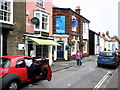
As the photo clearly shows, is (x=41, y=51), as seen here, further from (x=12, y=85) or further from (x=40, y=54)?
(x=12, y=85)

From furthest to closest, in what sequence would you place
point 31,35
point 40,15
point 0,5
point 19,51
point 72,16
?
point 72,16 → point 40,15 → point 31,35 → point 19,51 → point 0,5

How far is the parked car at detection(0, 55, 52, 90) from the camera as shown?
5.47 m

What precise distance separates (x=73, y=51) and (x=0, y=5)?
45.8 feet

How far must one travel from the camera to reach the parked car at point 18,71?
5473 mm

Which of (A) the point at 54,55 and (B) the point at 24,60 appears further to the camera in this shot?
(A) the point at 54,55

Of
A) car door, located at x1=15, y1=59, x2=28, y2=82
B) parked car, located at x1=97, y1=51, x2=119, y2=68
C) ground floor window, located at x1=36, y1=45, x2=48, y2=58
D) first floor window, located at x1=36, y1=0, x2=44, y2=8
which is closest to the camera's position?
car door, located at x1=15, y1=59, x2=28, y2=82

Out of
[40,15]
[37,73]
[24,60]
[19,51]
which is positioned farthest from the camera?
[40,15]

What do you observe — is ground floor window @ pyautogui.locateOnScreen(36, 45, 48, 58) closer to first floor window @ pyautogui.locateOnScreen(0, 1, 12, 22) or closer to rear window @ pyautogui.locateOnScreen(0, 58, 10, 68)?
first floor window @ pyautogui.locateOnScreen(0, 1, 12, 22)

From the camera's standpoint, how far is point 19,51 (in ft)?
38.0

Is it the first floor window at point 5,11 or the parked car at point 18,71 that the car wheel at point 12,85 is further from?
the first floor window at point 5,11

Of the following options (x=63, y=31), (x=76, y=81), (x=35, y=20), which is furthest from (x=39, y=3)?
(x=76, y=81)

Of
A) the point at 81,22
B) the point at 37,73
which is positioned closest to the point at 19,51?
the point at 37,73

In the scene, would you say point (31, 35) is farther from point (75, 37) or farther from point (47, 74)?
point (75, 37)

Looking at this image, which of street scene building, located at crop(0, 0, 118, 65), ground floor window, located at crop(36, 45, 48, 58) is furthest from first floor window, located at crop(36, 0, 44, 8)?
ground floor window, located at crop(36, 45, 48, 58)
